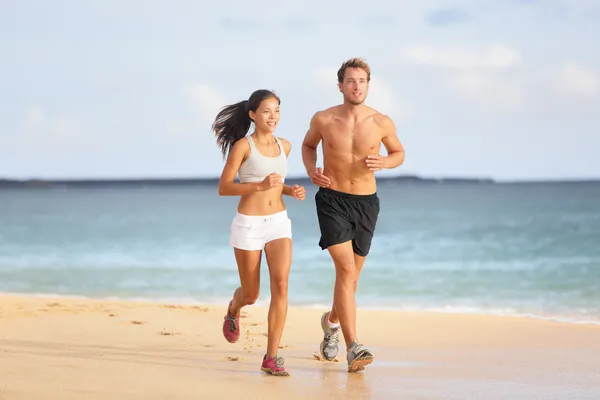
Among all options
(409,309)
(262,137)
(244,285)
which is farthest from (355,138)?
(409,309)

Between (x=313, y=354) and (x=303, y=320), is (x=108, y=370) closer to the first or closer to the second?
(x=313, y=354)

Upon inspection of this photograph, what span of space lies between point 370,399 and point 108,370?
6.24ft

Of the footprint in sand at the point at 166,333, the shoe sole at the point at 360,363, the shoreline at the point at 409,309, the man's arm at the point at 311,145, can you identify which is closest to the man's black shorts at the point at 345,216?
the man's arm at the point at 311,145

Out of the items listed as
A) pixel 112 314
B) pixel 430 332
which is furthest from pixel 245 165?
pixel 112 314

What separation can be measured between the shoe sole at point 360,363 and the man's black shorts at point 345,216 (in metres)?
0.74

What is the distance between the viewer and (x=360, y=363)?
20.5 ft

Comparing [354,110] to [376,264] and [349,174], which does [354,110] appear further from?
[376,264]

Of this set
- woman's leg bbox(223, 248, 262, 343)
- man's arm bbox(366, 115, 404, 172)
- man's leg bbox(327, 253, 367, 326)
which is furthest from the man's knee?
man's arm bbox(366, 115, 404, 172)

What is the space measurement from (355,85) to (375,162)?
21.3 inches

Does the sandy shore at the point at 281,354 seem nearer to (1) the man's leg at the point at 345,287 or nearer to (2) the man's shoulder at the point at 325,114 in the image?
(1) the man's leg at the point at 345,287

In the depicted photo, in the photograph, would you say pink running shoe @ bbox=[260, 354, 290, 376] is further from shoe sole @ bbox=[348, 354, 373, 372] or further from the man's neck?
the man's neck

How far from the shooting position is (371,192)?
6535 mm

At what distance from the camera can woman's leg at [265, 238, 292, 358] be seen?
6035mm

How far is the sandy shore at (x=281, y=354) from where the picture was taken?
580cm
